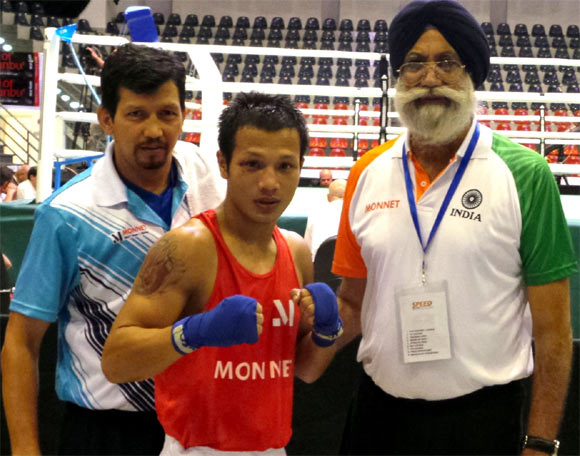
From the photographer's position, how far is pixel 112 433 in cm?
142

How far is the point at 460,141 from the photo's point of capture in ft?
5.23

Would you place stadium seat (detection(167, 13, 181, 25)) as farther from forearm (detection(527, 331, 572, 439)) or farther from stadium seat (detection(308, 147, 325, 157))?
forearm (detection(527, 331, 572, 439))

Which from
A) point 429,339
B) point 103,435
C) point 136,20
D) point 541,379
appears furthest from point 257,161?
point 136,20

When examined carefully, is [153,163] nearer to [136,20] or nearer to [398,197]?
[398,197]

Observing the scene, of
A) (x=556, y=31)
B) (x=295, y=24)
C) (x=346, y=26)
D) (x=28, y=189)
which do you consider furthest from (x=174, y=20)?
(x=28, y=189)

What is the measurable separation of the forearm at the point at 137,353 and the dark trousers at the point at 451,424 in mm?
606

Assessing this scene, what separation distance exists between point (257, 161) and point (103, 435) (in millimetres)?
640

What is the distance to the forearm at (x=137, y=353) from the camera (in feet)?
3.57

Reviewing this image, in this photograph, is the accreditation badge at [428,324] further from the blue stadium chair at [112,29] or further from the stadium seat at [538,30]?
the stadium seat at [538,30]

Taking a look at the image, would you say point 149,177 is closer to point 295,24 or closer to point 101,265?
point 101,265

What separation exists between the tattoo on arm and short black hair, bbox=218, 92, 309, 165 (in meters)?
0.19

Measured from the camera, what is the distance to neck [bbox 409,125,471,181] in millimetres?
1588

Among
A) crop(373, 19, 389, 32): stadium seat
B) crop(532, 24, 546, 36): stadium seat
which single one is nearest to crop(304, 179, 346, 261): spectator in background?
crop(373, 19, 389, 32): stadium seat

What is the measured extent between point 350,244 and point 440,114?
1.14ft
